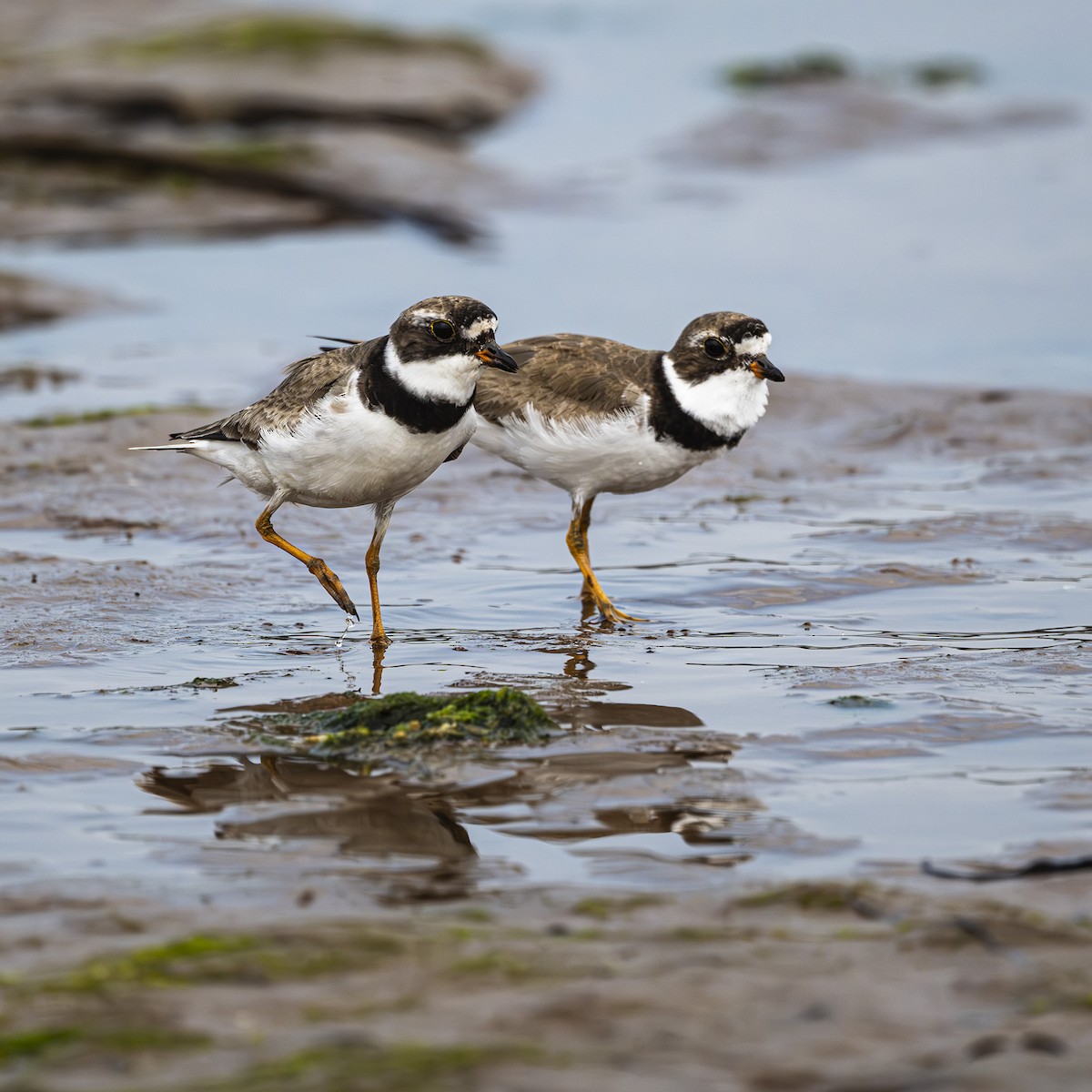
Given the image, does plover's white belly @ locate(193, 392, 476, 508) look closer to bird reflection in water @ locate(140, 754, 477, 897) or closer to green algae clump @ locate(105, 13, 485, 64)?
bird reflection in water @ locate(140, 754, 477, 897)

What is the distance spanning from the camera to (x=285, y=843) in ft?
19.0

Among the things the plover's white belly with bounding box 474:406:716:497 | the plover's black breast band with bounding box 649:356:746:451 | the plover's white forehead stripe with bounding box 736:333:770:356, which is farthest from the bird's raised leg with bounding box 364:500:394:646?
the plover's white forehead stripe with bounding box 736:333:770:356

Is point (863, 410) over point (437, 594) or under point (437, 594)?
over

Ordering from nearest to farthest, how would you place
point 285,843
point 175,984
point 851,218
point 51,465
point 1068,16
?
point 175,984
point 285,843
point 51,465
point 851,218
point 1068,16

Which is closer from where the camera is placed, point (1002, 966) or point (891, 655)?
point (1002, 966)

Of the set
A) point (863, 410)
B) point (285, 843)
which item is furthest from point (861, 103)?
point (285, 843)

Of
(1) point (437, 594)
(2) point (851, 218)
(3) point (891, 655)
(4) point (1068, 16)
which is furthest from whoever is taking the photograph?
(4) point (1068, 16)

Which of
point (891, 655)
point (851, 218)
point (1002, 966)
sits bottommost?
point (1002, 966)

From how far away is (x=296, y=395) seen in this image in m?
8.41

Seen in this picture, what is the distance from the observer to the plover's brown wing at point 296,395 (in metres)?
8.30

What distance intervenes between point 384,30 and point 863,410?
14877 mm

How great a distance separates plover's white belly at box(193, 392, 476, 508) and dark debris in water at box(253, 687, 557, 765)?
4.97 ft

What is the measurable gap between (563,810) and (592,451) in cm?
328

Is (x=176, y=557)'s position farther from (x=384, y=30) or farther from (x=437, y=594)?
(x=384, y=30)
